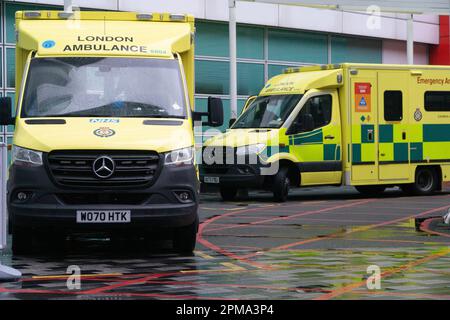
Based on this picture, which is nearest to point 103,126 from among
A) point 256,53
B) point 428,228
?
point 428,228

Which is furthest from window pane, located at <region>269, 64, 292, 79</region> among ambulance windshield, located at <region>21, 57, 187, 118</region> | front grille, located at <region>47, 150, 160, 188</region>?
front grille, located at <region>47, 150, 160, 188</region>

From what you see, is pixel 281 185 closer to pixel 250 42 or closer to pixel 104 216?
pixel 104 216

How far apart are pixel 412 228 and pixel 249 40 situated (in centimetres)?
1639

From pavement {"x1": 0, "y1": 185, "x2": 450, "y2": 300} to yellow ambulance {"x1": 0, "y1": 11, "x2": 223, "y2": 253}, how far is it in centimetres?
51

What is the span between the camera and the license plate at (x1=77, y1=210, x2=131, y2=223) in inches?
451

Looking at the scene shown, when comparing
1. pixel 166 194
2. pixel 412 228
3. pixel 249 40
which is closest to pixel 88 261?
pixel 166 194

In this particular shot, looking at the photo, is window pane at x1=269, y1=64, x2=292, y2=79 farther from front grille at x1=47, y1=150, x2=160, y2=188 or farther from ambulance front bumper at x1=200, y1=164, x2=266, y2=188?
front grille at x1=47, y1=150, x2=160, y2=188

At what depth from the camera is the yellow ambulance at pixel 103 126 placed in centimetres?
1151

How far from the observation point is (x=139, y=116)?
12.4 metres

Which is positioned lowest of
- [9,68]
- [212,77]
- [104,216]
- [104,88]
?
[104,216]

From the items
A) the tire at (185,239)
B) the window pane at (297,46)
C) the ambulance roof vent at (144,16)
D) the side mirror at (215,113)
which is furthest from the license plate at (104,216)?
the window pane at (297,46)

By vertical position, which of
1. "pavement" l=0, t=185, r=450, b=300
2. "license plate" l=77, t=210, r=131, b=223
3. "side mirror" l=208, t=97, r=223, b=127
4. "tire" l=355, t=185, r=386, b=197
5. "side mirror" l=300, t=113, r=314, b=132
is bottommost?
"tire" l=355, t=185, r=386, b=197

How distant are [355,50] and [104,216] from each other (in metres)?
24.5

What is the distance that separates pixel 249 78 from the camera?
31469 mm
